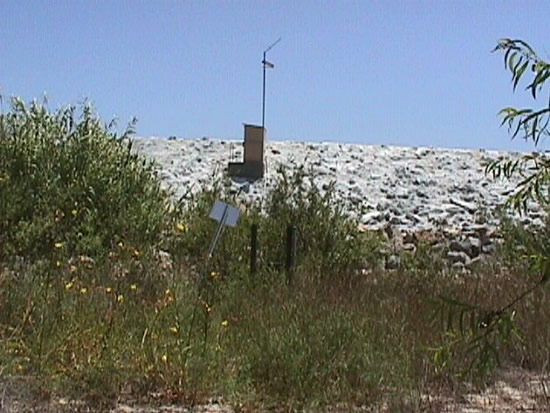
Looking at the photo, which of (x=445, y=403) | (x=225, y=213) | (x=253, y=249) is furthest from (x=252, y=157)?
(x=445, y=403)

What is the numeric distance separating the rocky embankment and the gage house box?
36 centimetres

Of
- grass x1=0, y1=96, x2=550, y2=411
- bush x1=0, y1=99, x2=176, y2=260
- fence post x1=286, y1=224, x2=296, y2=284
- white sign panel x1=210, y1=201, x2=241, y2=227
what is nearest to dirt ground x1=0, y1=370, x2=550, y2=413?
grass x1=0, y1=96, x2=550, y2=411

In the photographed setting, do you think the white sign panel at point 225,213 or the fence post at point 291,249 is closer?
the white sign panel at point 225,213

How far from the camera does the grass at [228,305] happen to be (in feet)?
20.0

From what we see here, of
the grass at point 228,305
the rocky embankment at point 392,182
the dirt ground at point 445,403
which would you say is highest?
the rocky embankment at point 392,182

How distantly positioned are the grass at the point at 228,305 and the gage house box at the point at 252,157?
8.25 m

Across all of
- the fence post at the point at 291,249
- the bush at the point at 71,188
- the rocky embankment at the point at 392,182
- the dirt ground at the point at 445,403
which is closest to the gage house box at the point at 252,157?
the rocky embankment at the point at 392,182

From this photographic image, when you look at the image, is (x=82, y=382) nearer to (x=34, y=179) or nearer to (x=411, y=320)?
(x=411, y=320)

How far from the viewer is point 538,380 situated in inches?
274

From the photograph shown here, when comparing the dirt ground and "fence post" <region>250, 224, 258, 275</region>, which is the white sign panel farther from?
the dirt ground

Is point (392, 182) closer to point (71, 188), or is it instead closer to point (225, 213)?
point (71, 188)

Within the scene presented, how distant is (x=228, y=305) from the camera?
8.20 meters

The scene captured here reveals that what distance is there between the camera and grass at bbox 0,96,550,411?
6.10m

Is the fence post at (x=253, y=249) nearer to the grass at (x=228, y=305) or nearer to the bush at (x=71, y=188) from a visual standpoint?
the grass at (x=228, y=305)
